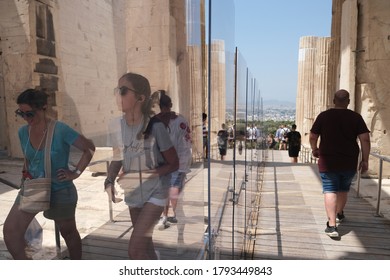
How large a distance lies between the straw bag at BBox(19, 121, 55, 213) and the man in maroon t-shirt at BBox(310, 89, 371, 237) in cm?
267

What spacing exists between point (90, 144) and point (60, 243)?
1.54 feet

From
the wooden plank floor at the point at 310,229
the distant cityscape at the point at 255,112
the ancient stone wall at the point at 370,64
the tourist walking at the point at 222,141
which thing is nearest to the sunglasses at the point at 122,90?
the tourist walking at the point at 222,141

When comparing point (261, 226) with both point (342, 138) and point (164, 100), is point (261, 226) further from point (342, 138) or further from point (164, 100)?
point (164, 100)

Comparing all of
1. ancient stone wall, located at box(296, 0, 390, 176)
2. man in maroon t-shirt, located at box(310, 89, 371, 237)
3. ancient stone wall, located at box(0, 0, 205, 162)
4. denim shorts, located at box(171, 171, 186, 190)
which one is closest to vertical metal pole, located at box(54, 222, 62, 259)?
ancient stone wall, located at box(0, 0, 205, 162)

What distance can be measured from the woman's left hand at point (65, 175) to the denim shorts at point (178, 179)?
36cm

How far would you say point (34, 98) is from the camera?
1.24 metres

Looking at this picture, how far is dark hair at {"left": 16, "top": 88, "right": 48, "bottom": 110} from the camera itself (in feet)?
4.03

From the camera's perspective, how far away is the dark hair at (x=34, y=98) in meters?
1.23

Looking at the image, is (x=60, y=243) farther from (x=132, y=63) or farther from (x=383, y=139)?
(x=383, y=139)

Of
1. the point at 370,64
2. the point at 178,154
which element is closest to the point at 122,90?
the point at 178,154

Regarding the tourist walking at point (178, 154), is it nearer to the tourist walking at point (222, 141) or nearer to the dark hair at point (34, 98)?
the dark hair at point (34, 98)

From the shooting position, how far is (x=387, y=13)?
5809 millimetres

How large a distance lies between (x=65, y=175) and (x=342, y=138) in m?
2.68

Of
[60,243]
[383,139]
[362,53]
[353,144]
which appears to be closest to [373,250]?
[353,144]
